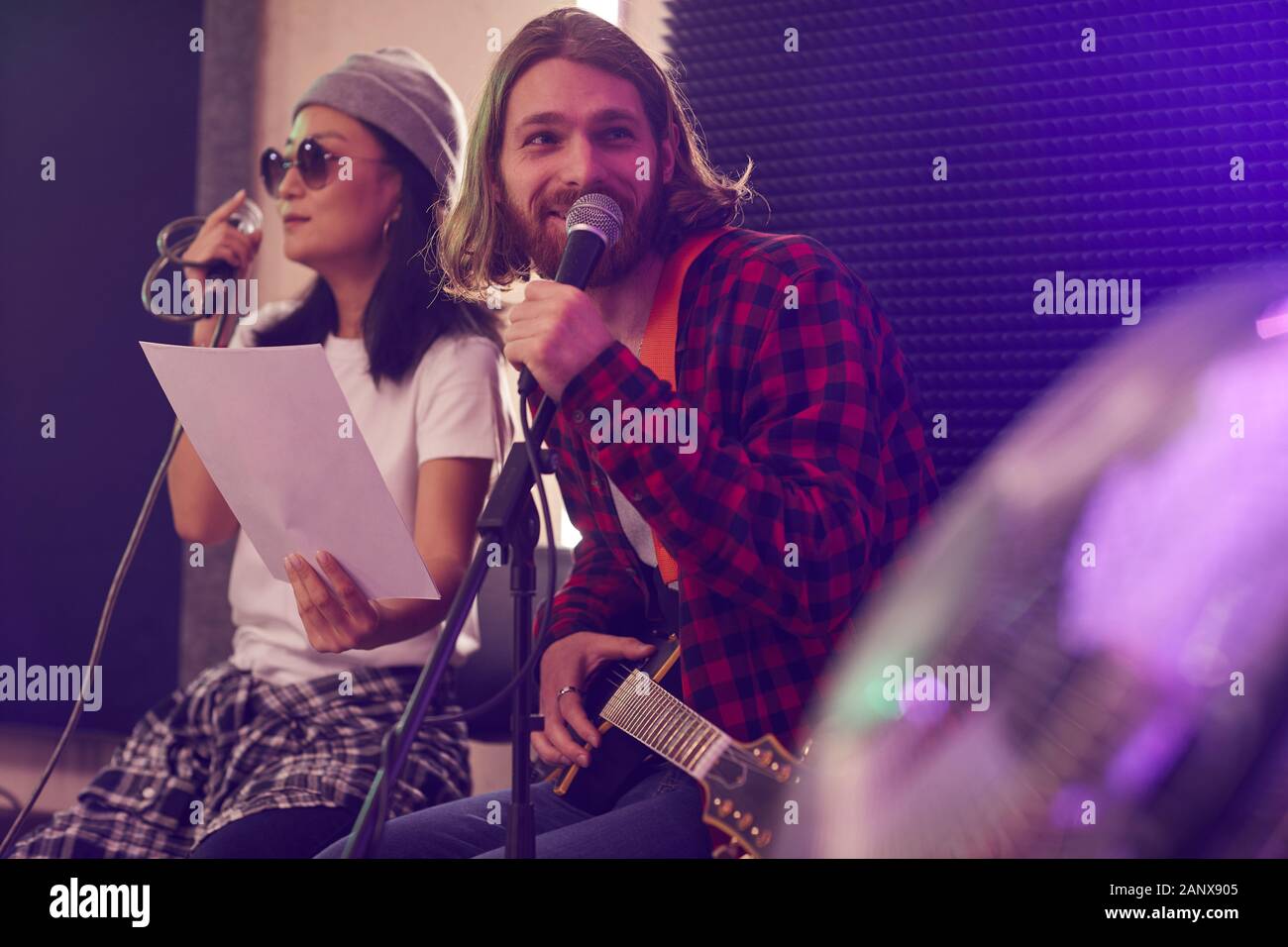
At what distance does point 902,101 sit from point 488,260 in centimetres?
121

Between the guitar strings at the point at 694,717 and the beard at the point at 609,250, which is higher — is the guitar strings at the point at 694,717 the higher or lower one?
the lower one

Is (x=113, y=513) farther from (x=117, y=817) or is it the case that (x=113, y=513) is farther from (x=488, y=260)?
(x=488, y=260)

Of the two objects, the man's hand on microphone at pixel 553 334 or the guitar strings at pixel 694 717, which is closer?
the man's hand on microphone at pixel 553 334

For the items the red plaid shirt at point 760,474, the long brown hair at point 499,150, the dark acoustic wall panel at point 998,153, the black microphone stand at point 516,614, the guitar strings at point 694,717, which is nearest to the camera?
the black microphone stand at point 516,614

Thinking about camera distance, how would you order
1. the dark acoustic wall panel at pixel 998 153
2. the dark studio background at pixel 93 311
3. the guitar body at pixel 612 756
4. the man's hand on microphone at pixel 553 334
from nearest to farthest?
the man's hand on microphone at pixel 553 334
the guitar body at pixel 612 756
the dark acoustic wall panel at pixel 998 153
the dark studio background at pixel 93 311

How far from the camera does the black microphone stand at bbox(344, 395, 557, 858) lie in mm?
1192

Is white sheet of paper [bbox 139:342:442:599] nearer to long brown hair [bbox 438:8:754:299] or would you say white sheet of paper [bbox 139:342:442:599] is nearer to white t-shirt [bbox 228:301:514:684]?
white t-shirt [bbox 228:301:514:684]

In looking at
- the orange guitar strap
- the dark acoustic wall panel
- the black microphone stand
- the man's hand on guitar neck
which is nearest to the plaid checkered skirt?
the man's hand on guitar neck

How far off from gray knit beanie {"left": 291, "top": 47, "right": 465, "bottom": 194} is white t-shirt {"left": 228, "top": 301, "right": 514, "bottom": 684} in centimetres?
37

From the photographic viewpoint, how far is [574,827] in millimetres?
1604

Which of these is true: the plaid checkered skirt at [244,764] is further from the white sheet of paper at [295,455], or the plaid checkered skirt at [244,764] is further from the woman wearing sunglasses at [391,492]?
the white sheet of paper at [295,455]

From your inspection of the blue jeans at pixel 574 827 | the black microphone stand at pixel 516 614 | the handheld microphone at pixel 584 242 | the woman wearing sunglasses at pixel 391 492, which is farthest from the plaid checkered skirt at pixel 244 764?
the handheld microphone at pixel 584 242

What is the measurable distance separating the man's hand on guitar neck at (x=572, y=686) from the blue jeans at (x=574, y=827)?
8cm

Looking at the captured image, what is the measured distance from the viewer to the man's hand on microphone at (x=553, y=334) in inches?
51.5
